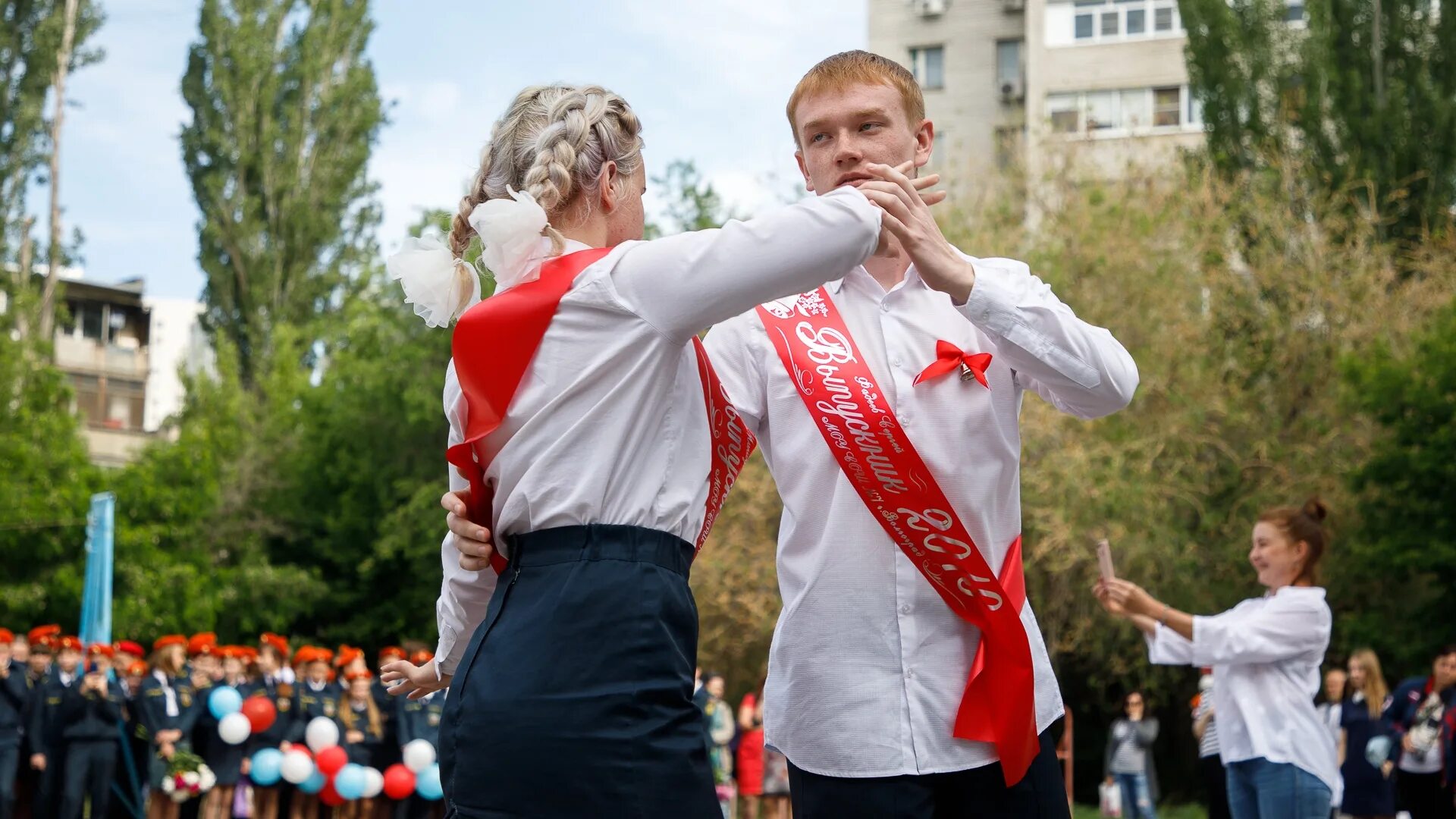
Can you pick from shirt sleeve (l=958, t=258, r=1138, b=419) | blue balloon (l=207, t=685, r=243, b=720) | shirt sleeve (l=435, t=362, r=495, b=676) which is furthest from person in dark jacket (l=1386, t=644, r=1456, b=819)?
shirt sleeve (l=435, t=362, r=495, b=676)

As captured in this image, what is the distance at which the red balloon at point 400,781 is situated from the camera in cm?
1479

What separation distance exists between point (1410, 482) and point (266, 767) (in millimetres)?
13833

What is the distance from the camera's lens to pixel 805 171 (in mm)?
3406

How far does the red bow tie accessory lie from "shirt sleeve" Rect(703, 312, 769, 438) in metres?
0.34

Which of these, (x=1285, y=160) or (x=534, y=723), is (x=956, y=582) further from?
(x=1285, y=160)

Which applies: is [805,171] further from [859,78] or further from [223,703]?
[223,703]

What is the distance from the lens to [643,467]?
8.17 feet

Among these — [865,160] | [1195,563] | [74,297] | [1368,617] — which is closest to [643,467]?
[865,160]

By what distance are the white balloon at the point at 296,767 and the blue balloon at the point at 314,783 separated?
0.39ft

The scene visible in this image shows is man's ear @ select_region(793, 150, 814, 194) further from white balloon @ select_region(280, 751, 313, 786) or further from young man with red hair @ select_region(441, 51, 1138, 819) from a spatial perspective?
white balloon @ select_region(280, 751, 313, 786)

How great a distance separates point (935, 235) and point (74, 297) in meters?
47.1

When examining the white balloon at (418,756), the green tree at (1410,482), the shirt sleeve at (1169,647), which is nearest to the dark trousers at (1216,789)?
the shirt sleeve at (1169,647)

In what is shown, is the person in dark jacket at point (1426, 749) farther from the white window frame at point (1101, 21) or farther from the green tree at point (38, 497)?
the white window frame at point (1101, 21)

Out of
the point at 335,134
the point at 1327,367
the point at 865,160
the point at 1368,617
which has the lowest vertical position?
the point at 1368,617
